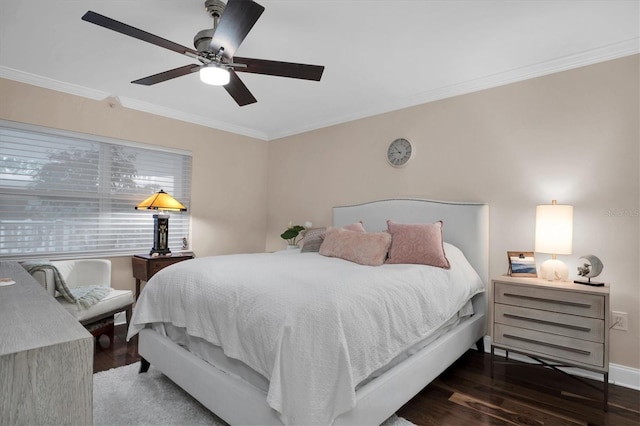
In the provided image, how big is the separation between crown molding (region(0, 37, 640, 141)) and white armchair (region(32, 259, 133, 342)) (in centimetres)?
166

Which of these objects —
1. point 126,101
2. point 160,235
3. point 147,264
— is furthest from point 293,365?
point 126,101

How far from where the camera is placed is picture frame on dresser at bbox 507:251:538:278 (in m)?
2.64

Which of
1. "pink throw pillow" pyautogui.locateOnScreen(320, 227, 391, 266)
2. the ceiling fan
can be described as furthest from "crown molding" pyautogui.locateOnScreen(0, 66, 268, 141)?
"pink throw pillow" pyautogui.locateOnScreen(320, 227, 391, 266)

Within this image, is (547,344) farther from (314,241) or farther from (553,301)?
(314,241)

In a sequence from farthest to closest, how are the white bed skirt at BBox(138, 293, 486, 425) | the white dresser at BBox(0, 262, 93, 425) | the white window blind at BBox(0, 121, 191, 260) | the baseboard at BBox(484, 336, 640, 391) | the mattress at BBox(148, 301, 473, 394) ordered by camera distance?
the white window blind at BBox(0, 121, 191, 260) → the baseboard at BBox(484, 336, 640, 391) → the mattress at BBox(148, 301, 473, 394) → the white bed skirt at BBox(138, 293, 486, 425) → the white dresser at BBox(0, 262, 93, 425)

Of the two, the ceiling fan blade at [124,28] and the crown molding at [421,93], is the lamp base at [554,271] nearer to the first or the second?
the crown molding at [421,93]

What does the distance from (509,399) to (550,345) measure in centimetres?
48

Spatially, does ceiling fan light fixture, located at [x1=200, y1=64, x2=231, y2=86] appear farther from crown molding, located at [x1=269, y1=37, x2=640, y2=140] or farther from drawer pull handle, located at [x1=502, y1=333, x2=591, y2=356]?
drawer pull handle, located at [x1=502, y1=333, x2=591, y2=356]

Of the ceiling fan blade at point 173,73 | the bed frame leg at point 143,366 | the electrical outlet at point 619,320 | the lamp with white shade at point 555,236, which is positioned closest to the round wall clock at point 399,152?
the lamp with white shade at point 555,236

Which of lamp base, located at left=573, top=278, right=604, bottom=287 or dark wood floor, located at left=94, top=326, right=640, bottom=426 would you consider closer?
dark wood floor, located at left=94, top=326, right=640, bottom=426

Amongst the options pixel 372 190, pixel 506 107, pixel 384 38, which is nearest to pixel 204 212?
pixel 372 190

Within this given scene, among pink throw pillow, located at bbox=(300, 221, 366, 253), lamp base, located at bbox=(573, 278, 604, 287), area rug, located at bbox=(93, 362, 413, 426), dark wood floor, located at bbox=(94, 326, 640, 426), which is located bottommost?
dark wood floor, located at bbox=(94, 326, 640, 426)

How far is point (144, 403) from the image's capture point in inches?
80.4

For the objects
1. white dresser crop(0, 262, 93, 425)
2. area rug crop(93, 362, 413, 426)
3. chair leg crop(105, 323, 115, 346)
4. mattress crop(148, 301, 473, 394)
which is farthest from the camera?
chair leg crop(105, 323, 115, 346)
